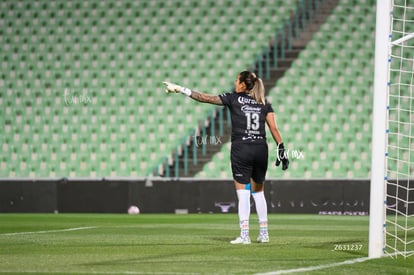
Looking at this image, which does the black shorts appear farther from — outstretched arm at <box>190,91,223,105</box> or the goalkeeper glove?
outstretched arm at <box>190,91,223,105</box>

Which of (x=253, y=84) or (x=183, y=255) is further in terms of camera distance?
(x=253, y=84)

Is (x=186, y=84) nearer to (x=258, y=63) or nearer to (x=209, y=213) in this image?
(x=258, y=63)

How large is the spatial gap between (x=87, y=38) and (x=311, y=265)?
1685 centimetres

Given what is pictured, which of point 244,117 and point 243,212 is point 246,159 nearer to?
point 244,117

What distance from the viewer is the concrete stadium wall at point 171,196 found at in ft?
60.4

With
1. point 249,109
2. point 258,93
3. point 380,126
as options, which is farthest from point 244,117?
point 380,126

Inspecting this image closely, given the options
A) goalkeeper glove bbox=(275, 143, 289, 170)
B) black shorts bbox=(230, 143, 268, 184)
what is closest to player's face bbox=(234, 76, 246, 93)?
black shorts bbox=(230, 143, 268, 184)

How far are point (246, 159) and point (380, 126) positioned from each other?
1.84 meters

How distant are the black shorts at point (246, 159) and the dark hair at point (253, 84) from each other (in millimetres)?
486

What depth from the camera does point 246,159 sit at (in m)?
8.50

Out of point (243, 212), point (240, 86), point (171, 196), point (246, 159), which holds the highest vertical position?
point (240, 86)

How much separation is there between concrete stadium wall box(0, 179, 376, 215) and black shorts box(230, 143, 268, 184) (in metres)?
9.81

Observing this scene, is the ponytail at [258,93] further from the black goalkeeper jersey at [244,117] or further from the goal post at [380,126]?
the goal post at [380,126]

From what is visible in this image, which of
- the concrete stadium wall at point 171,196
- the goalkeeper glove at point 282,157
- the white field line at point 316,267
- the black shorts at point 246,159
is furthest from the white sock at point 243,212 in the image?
the concrete stadium wall at point 171,196
